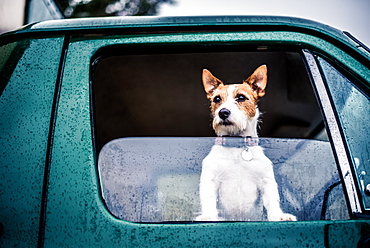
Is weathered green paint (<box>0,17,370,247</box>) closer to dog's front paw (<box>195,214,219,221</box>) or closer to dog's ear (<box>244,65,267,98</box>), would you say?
dog's front paw (<box>195,214,219,221</box>)

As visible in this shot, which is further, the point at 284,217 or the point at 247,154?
the point at 247,154

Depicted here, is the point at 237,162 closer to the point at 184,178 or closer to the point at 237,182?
the point at 237,182

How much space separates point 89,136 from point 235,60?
203 cm

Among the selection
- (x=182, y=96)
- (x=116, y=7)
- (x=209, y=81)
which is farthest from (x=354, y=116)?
(x=116, y=7)

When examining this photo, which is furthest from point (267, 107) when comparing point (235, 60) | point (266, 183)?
point (266, 183)

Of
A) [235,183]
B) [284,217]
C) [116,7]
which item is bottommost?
[284,217]

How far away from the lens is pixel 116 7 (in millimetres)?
8641

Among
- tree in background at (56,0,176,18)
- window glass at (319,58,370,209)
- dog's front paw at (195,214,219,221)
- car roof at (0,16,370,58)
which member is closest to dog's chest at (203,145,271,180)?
dog's front paw at (195,214,219,221)

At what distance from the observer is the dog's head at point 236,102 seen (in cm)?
176

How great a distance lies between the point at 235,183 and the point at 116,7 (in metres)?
8.07

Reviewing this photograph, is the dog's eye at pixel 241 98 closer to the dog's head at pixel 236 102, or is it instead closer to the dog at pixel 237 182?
the dog's head at pixel 236 102

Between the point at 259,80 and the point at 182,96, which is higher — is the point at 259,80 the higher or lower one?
the lower one

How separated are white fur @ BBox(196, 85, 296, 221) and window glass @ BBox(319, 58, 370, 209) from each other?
298 mm

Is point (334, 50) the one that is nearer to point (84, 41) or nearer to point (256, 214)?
point (256, 214)
